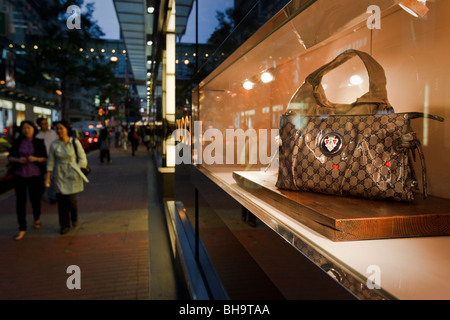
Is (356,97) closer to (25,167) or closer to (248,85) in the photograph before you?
(248,85)

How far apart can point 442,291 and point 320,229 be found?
0.35 metres

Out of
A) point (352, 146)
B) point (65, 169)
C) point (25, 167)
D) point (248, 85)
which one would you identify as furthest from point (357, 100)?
point (25, 167)

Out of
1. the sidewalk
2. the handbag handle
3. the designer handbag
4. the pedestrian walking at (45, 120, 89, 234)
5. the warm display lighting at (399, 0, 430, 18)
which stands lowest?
the sidewalk

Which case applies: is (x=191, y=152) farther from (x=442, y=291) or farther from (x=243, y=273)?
(x=442, y=291)

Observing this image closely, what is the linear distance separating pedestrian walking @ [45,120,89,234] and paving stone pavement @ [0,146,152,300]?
0.52 metres

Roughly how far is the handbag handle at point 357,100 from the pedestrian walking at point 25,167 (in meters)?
5.43

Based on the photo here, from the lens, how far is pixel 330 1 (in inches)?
40.9

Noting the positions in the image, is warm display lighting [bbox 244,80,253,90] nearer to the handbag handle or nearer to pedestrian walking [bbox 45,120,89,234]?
the handbag handle

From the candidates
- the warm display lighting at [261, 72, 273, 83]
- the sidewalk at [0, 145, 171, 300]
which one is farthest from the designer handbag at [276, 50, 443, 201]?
the sidewalk at [0, 145, 171, 300]

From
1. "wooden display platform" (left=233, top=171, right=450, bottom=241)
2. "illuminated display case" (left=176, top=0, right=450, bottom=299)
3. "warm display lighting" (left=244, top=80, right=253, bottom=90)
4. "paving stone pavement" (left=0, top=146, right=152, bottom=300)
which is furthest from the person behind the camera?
"paving stone pavement" (left=0, top=146, right=152, bottom=300)

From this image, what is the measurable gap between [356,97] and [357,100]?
34 centimetres

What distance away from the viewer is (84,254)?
15.6 feet

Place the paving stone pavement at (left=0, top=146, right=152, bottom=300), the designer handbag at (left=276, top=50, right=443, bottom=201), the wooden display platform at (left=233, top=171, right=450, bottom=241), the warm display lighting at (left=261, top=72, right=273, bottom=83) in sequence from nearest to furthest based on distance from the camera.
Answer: the wooden display platform at (left=233, top=171, right=450, bottom=241) → the designer handbag at (left=276, top=50, right=443, bottom=201) → the warm display lighting at (left=261, top=72, right=273, bottom=83) → the paving stone pavement at (left=0, top=146, right=152, bottom=300)

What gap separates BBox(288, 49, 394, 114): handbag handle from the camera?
1232 mm
